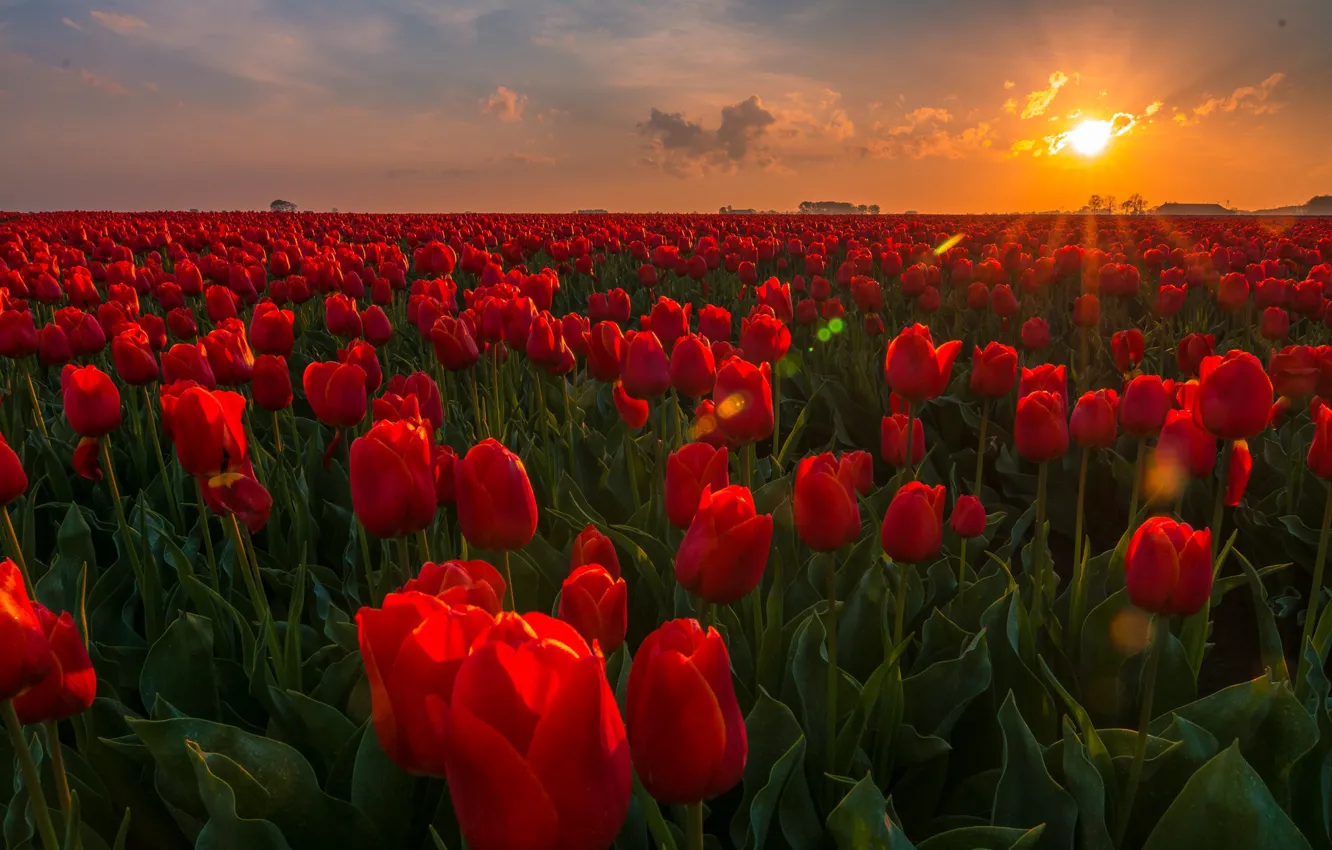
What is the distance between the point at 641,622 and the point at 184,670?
1224mm

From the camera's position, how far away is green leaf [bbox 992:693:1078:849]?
1.68 metres

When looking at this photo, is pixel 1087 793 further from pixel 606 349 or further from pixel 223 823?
pixel 606 349

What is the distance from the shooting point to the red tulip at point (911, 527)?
202 cm

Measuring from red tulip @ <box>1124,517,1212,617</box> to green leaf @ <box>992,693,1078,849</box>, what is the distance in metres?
0.34

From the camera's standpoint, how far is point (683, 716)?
972mm

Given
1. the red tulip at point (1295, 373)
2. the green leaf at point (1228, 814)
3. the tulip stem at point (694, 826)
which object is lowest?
the green leaf at point (1228, 814)

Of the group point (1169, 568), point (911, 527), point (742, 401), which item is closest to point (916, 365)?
point (742, 401)

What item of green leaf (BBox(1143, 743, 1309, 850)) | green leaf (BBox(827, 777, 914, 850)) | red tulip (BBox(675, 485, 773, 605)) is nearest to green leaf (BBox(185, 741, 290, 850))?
red tulip (BBox(675, 485, 773, 605))

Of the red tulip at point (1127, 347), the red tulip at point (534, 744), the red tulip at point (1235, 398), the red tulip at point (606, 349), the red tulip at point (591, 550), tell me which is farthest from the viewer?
the red tulip at point (1127, 347)

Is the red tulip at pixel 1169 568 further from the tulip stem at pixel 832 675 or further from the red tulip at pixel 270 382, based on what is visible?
the red tulip at pixel 270 382

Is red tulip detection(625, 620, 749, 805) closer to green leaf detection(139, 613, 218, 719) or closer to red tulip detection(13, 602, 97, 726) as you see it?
red tulip detection(13, 602, 97, 726)

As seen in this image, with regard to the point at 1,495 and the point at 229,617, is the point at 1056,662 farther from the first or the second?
the point at 1,495

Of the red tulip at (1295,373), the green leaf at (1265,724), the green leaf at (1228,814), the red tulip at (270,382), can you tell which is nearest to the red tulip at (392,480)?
the red tulip at (270,382)

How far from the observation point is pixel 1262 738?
6.34ft
